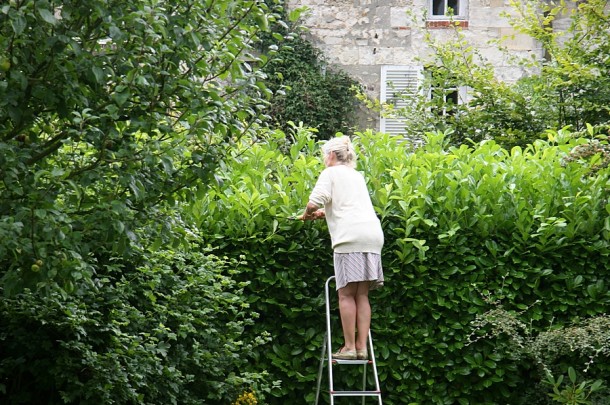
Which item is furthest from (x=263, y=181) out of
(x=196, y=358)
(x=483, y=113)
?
(x=483, y=113)

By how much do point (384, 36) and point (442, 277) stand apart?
8.36 meters

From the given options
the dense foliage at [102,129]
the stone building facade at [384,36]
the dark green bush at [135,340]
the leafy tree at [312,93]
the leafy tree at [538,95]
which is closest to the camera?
the dense foliage at [102,129]

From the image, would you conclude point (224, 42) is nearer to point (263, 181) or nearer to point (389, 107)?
point (263, 181)

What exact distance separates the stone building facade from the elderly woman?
8367 millimetres

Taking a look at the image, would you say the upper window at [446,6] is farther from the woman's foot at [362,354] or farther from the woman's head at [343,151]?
the woman's foot at [362,354]

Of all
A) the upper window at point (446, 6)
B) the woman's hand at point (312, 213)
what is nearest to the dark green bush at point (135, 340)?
the woman's hand at point (312, 213)

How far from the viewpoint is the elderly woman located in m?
6.89

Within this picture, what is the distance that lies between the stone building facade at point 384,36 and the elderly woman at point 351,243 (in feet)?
27.5

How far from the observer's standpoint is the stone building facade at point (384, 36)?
15203 millimetres

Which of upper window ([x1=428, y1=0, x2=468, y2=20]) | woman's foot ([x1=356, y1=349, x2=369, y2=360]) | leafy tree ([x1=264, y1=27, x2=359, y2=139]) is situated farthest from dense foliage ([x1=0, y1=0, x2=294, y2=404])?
upper window ([x1=428, y1=0, x2=468, y2=20])

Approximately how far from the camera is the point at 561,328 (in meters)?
7.48

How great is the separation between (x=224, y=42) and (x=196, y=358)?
2569mm

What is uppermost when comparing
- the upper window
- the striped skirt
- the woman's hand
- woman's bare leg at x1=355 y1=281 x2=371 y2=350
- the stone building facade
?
Result: the upper window

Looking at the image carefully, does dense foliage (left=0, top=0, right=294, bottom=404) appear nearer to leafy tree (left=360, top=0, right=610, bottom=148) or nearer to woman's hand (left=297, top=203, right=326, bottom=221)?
woman's hand (left=297, top=203, right=326, bottom=221)
